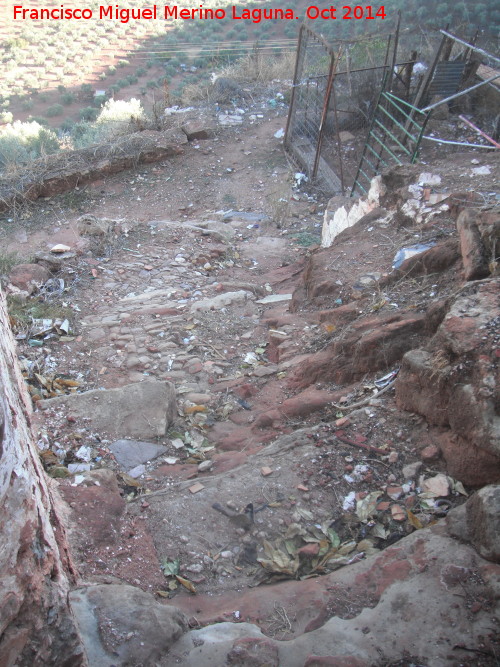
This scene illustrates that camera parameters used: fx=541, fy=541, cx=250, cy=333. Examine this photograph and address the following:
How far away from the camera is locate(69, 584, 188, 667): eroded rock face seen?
1.82 metres

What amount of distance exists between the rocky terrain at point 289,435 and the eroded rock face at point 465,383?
1 cm

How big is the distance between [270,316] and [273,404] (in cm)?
148

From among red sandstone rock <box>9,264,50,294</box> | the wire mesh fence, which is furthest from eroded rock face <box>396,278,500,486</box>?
the wire mesh fence

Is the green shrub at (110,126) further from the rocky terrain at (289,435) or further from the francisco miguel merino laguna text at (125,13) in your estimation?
the francisco miguel merino laguna text at (125,13)

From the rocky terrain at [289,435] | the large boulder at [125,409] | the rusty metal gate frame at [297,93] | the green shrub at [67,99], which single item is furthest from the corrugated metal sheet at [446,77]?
the green shrub at [67,99]

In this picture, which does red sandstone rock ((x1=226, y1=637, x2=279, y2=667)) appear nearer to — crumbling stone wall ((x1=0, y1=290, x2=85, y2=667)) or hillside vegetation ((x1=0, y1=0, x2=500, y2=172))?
crumbling stone wall ((x1=0, y1=290, x2=85, y2=667))

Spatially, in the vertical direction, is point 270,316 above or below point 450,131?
below

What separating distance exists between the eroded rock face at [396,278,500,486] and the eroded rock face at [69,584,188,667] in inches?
53.5

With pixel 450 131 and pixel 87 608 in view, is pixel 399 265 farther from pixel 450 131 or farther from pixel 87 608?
pixel 450 131

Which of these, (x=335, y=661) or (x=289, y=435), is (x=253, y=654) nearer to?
(x=335, y=661)

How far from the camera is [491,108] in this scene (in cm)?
906

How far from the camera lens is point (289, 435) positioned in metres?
3.06

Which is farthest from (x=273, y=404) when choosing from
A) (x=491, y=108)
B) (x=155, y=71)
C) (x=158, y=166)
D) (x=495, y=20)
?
(x=155, y=71)

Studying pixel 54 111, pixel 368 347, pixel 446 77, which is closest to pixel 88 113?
pixel 54 111
